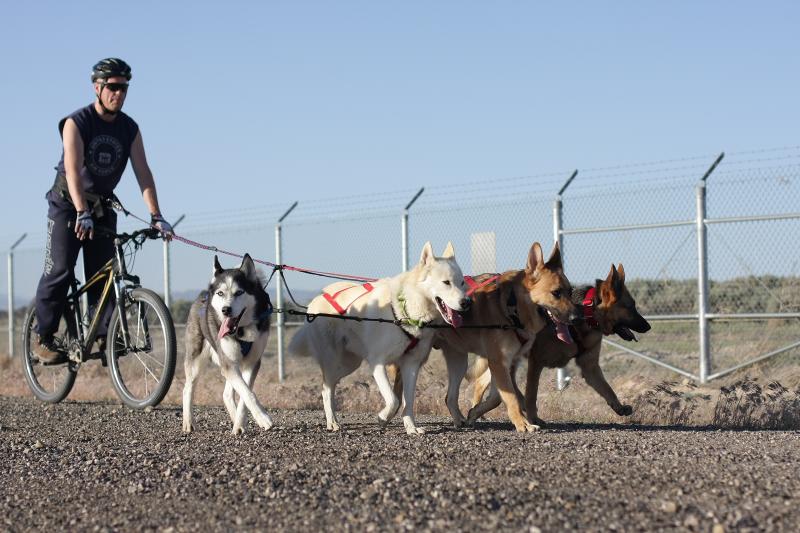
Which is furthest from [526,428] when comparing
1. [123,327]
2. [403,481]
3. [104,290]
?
[104,290]

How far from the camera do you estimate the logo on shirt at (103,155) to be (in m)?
7.99

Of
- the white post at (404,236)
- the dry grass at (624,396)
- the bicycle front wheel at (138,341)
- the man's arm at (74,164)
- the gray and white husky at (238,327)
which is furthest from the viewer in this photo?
the white post at (404,236)

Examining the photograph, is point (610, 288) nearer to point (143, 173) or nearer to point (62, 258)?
point (143, 173)

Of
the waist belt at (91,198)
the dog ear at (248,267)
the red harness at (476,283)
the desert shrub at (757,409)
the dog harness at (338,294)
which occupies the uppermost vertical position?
the waist belt at (91,198)

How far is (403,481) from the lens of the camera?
4.56m

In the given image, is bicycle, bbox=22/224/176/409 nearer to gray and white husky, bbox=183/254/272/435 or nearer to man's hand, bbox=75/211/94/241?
man's hand, bbox=75/211/94/241

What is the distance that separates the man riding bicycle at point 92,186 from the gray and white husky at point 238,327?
1.13m

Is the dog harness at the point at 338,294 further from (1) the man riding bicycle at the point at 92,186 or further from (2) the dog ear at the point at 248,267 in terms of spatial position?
(1) the man riding bicycle at the point at 92,186

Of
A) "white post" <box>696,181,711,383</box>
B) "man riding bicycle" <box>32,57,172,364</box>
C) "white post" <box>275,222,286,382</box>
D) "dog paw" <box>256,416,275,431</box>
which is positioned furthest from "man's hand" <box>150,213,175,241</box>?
"white post" <box>696,181,711,383</box>

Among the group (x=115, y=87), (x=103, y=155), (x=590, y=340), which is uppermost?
(x=115, y=87)

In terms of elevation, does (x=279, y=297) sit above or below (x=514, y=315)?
above

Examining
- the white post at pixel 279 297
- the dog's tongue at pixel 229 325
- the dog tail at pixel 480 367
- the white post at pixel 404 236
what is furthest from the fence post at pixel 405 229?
the dog's tongue at pixel 229 325

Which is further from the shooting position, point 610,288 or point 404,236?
point 404,236

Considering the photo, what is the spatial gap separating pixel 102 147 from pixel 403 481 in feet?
15.3
